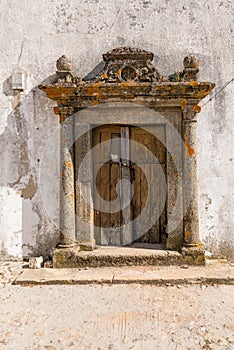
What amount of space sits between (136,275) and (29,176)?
2131 millimetres

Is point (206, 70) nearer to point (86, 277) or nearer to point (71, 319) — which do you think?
point (86, 277)

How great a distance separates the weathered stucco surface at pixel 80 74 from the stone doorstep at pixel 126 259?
42 cm

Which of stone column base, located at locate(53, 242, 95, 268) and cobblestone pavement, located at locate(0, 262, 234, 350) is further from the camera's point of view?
stone column base, located at locate(53, 242, 95, 268)

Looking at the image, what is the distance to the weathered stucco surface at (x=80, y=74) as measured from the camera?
486 centimetres

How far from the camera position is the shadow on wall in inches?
193

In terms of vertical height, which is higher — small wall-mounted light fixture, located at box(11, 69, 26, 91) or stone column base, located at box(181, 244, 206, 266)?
small wall-mounted light fixture, located at box(11, 69, 26, 91)

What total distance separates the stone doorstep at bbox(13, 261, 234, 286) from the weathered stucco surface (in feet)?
1.96

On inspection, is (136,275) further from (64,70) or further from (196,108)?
(64,70)

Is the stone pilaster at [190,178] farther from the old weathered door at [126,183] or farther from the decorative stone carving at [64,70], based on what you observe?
the decorative stone carving at [64,70]

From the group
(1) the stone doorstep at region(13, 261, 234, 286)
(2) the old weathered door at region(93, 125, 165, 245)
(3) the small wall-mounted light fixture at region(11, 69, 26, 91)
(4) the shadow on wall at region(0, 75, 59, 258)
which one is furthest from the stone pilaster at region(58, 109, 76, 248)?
(3) the small wall-mounted light fixture at region(11, 69, 26, 91)

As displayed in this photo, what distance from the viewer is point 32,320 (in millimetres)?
3195

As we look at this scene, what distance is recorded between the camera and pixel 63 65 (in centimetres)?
457

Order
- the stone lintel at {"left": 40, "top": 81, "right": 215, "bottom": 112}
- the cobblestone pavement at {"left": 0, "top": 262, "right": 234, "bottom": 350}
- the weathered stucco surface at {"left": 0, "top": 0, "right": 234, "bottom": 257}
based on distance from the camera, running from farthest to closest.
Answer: the weathered stucco surface at {"left": 0, "top": 0, "right": 234, "bottom": 257}
the stone lintel at {"left": 40, "top": 81, "right": 215, "bottom": 112}
the cobblestone pavement at {"left": 0, "top": 262, "right": 234, "bottom": 350}

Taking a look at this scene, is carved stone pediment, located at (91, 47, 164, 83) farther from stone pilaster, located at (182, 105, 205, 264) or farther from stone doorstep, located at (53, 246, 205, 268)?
stone doorstep, located at (53, 246, 205, 268)
